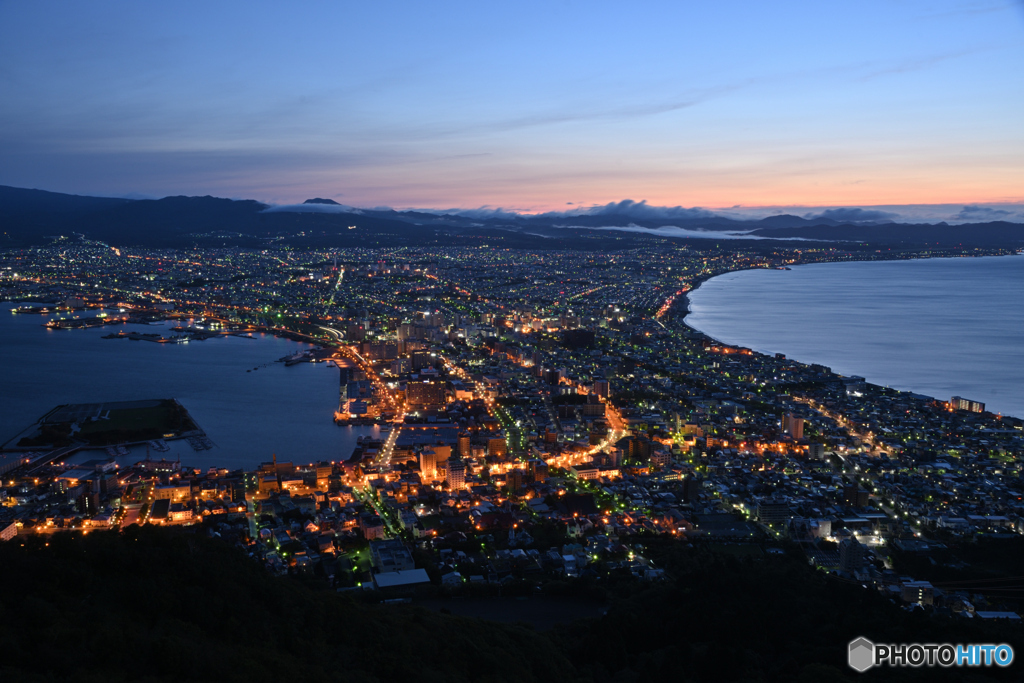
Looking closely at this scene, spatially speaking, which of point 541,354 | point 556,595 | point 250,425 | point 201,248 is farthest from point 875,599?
point 201,248

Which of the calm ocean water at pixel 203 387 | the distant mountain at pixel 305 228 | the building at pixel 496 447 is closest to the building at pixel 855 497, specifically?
the building at pixel 496 447

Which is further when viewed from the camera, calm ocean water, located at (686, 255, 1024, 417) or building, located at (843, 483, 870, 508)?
calm ocean water, located at (686, 255, 1024, 417)

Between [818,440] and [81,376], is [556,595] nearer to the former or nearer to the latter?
[818,440]

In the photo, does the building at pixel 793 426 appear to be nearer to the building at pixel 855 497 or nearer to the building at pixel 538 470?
the building at pixel 855 497

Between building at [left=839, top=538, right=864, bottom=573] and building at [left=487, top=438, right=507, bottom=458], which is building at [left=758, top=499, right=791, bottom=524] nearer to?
building at [left=839, top=538, right=864, bottom=573]

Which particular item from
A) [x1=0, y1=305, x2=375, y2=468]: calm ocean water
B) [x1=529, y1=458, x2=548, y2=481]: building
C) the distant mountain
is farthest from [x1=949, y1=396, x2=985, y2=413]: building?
the distant mountain
